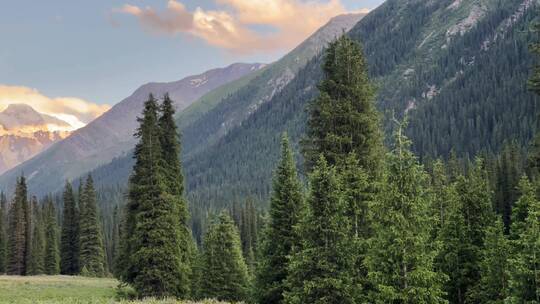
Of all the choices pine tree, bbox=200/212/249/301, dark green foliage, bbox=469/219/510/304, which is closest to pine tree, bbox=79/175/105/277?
pine tree, bbox=200/212/249/301

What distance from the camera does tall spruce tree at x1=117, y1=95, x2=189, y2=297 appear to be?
3688 centimetres

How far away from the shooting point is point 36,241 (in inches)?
3590

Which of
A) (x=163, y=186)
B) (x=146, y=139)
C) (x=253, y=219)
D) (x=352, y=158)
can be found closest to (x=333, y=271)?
(x=352, y=158)

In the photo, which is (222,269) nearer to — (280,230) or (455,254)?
(280,230)

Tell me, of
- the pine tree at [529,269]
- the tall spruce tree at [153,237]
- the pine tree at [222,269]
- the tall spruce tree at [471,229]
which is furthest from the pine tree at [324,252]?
the pine tree at [222,269]

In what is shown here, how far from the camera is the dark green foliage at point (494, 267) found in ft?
93.5

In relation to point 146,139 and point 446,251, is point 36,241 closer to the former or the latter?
point 146,139

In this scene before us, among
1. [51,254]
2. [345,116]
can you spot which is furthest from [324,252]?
[51,254]

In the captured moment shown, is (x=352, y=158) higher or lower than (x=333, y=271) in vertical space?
higher

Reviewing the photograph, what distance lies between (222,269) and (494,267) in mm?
22954

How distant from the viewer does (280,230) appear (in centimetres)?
2872

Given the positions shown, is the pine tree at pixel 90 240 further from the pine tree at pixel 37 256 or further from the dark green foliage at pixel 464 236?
the dark green foliage at pixel 464 236

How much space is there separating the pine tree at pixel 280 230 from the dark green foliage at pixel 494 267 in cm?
1139

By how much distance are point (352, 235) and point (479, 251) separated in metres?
11.4
